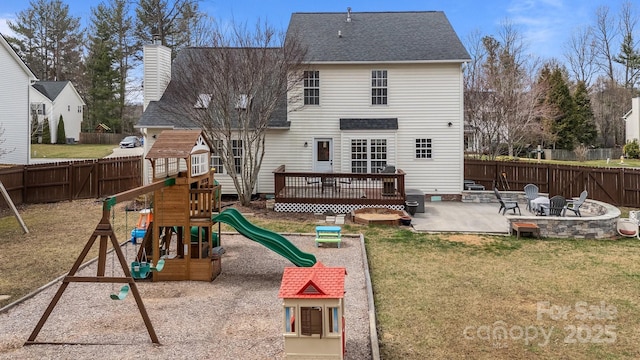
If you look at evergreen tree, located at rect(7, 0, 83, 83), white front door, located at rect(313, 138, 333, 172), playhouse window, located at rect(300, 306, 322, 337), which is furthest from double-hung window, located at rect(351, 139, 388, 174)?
evergreen tree, located at rect(7, 0, 83, 83)

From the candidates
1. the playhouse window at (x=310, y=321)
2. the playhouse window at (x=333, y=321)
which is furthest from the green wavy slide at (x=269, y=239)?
the playhouse window at (x=333, y=321)

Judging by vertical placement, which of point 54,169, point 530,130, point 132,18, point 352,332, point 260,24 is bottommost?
point 352,332

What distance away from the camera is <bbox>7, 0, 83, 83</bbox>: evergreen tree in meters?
45.2

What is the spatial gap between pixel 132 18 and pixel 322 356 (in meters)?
44.5

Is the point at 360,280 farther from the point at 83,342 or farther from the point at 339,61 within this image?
the point at 339,61

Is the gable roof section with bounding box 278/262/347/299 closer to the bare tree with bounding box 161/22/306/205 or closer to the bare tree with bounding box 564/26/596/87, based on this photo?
the bare tree with bounding box 161/22/306/205

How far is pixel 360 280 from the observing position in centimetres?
788

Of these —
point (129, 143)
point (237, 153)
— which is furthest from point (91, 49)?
point (237, 153)

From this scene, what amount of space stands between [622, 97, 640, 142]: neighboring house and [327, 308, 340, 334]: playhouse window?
164 feet

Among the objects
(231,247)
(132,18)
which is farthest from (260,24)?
(132,18)

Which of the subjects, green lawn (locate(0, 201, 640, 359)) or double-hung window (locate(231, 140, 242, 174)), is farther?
double-hung window (locate(231, 140, 242, 174))

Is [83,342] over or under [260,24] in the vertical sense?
under

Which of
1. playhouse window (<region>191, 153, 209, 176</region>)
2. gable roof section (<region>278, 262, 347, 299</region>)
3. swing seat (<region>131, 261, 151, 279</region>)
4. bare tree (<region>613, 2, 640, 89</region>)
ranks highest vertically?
bare tree (<region>613, 2, 640, 89</region>)

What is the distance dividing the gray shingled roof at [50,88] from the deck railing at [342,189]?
38442mm
